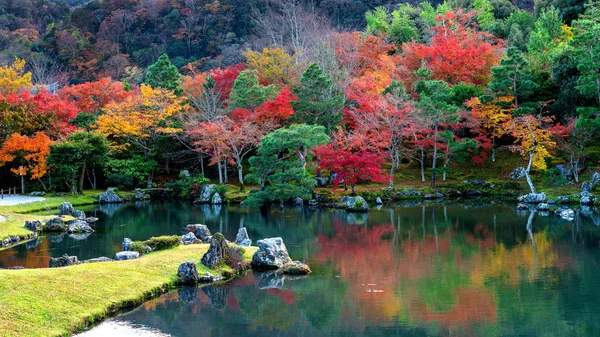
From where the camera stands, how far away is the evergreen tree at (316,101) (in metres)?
37.9

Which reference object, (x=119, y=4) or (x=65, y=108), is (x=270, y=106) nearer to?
(x=65, y=108)

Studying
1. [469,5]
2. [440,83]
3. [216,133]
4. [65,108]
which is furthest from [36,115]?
[469,5]

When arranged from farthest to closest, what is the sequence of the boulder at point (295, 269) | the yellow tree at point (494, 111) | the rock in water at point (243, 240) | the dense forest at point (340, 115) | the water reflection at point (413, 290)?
1. the yellow tree at point (494, 111)
2. the dense forest at point (340, 115)
3. the rock in water at point (243, 240)
4. the boulder at point (295, 269)
5. the water reflection at point (413, 290)

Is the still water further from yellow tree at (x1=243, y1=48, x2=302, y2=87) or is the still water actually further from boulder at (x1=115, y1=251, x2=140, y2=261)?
yellow tree at (x1=243, y1=48, x2=302, y2=87)

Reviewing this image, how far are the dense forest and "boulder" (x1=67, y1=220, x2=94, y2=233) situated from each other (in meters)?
9.47

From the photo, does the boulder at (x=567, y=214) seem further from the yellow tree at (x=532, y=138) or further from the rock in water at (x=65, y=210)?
the rock in water at (x=65, y=210)

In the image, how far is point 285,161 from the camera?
35.1 meters

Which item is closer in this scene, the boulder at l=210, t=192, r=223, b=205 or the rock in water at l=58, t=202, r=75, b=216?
the rock in water at l=58, t=202, r=75, b=216

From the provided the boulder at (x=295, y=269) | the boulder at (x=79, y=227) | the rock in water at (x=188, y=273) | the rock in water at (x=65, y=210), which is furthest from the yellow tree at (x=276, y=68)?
the rock in water at (x=188, y=273)

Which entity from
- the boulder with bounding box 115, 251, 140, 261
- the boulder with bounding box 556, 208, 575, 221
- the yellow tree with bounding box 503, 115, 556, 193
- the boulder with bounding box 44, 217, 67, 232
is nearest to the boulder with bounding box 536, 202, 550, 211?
the boulder with bounding box 556, 208, 575, 221

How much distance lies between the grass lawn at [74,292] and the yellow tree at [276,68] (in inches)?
1202

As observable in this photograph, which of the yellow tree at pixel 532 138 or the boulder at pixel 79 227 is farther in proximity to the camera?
the yellow tree at pixel 532 138

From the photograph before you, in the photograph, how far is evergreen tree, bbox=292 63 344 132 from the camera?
1492 inches

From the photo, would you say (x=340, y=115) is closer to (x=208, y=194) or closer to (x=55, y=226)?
(x=208, y=194)
